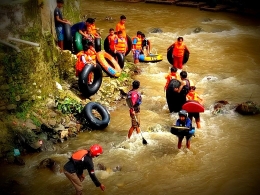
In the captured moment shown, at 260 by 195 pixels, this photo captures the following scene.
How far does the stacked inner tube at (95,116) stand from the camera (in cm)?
909

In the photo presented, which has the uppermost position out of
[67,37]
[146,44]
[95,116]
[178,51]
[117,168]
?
[67,37]

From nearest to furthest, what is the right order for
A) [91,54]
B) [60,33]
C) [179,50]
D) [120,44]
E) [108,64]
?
[91,54]
[60,33]
[108,64]
[179,50]
[120,44]

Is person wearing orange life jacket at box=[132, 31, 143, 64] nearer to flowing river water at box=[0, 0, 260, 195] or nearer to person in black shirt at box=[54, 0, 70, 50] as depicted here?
flowing river water at box=[0, 0, 260, 195]

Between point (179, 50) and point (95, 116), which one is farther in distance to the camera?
point (179, 50)

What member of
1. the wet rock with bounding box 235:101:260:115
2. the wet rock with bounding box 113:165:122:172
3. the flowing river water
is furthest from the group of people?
the wet rock with bounding box 235:101:260:115

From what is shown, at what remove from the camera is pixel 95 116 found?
9.64m

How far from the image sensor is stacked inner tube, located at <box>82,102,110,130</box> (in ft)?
29.8

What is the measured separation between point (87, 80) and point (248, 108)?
4.94 meters

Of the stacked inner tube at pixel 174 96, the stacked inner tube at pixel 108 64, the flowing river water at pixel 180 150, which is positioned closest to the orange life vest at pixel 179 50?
the flowing river water at pixel 180 150

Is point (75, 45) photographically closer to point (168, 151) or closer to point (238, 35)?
point (168, 151)

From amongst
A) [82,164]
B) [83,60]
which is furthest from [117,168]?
[83,60]

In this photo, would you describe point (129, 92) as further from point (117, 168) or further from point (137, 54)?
point (137, 54)

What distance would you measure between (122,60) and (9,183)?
20.8ft

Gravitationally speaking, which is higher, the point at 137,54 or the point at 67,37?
the point at 67,37
